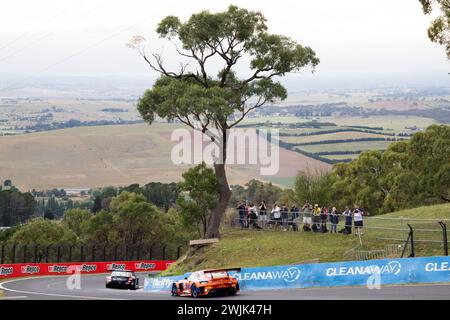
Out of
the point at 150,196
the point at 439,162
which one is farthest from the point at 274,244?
the point at 150,196

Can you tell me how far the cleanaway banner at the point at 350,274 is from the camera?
98.7 ft

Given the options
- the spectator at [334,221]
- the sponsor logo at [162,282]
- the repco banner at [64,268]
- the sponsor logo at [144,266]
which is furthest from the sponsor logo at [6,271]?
the spectator at [334,221]

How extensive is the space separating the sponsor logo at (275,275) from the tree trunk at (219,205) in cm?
1606

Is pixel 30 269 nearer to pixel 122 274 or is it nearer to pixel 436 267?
pixel 122 274

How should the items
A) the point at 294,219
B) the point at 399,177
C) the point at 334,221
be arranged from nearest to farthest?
the point at 334,221, the point at 294,219, the point at 399,177

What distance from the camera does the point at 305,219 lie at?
46844mm

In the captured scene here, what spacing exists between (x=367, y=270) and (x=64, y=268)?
167ft

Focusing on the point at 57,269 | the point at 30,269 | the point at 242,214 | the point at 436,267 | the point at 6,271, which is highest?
the point at 242,214

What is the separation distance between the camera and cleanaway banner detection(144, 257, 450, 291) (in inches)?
1184

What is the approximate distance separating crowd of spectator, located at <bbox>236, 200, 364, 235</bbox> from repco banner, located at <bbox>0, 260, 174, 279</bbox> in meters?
28.3

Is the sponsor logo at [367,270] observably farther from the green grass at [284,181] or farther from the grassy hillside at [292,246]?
the green grass at [284,181]

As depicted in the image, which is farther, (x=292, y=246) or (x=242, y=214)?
(x=242, y=214)

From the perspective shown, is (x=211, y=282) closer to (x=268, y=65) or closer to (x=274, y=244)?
(x=274, y=244)

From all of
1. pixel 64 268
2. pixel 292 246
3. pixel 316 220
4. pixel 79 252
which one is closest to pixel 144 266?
pixel 64 268
